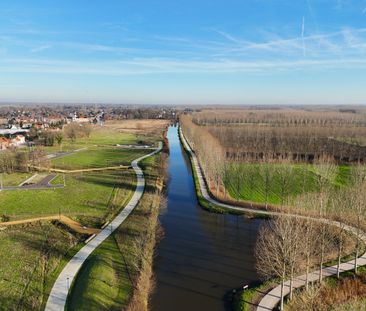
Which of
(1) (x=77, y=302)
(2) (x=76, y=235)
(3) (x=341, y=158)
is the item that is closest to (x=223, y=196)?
(2) (x=76, y=235)

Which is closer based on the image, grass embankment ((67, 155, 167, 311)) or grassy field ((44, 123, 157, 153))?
grass embankment ((67, 155, 167, 311))

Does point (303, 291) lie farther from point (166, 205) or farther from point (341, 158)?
point (341, 158)

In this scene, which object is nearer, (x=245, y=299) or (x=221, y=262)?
(x=245, y=299)

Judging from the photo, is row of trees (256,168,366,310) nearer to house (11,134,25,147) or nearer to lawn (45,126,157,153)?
lawn (45,126,157,153)

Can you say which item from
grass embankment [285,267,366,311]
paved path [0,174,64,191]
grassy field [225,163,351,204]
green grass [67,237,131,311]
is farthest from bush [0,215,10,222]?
grass embankment [285,267,366,311]

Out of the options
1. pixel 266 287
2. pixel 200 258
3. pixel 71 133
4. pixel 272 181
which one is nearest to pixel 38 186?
pixel 200 258

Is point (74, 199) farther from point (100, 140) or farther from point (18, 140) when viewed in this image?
point (100, 140)
